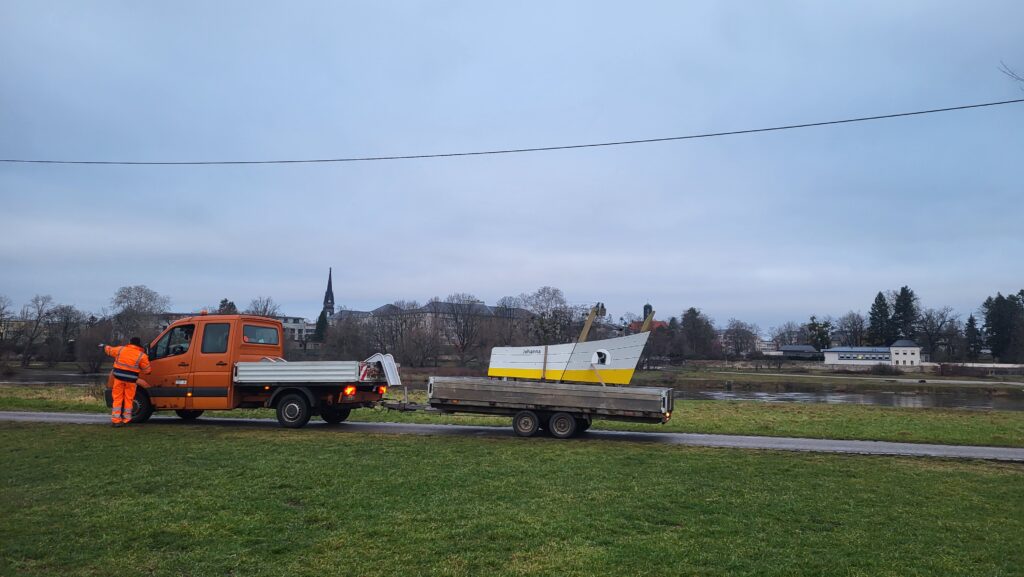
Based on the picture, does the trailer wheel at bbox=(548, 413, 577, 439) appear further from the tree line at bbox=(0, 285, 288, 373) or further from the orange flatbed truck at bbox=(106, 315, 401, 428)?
the tree line at bbox=(0, 285, 288, 373)

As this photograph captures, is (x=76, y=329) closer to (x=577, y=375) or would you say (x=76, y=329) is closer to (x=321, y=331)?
(x=321, y=331)

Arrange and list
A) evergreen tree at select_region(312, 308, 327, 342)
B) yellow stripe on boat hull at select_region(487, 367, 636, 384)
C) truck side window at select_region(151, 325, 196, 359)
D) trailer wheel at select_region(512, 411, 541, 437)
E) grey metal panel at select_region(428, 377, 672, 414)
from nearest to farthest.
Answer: grey metal panel at select_region(428, 377, 672, 414) → trailer wheel at select_region(512, 411, 541, 437) → yellow stripe on boat hull at select_region(487, 367, 636, 384) → truck side window at select_region(151, 325, 196, 359) → evergreen tree at select_region(312, 308, 327, 342)

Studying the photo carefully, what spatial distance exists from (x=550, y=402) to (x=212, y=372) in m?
7.88

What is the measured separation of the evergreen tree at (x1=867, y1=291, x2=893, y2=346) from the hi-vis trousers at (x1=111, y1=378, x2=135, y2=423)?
136 m

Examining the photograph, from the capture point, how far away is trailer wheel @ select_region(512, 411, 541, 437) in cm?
1516

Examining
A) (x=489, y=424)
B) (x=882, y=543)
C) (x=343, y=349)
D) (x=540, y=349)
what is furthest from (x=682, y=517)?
(x=343, y=349)

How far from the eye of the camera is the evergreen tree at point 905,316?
4902 inches

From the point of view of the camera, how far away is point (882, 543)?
671 cm

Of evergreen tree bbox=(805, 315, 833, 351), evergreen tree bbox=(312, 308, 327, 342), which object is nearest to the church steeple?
evergreen tree bbox=(312, 308, 327, 342)

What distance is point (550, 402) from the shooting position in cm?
1505

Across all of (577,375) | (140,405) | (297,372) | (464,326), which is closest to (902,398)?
(577,375)

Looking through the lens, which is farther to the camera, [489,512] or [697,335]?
[697,335]

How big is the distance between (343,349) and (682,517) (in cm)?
9003

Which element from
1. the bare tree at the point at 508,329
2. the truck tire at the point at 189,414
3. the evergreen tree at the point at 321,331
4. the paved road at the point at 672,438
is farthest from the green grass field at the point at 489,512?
the evergreen tree at the point at 321,331
